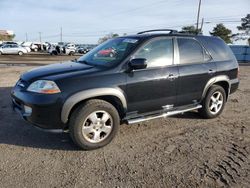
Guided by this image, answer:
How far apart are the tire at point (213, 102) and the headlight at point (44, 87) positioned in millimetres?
3137

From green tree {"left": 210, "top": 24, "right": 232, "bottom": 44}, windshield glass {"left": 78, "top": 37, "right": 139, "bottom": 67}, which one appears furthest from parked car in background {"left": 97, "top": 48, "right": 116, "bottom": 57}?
green tree {"left": 210, "top": 24, "right": 232, "bottom": 44}

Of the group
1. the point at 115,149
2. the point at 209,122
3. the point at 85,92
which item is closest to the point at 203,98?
the point at 209,122

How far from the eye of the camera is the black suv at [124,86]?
12.3ft

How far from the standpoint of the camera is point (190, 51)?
5016 millimetres

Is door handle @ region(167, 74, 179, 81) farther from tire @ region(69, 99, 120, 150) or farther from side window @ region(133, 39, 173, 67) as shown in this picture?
tire @ region(69, 99, 120, 150)

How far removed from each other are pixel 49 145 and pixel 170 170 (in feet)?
6.41

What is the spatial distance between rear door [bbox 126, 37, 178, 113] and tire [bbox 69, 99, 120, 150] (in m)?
0.41

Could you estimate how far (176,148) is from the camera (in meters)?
4.09

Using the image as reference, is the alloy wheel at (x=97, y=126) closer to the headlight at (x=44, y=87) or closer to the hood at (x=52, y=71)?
the headlight at (x=44, y=87)

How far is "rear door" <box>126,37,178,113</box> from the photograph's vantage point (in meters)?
4.23

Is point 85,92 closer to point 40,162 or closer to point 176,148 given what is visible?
point 40,162

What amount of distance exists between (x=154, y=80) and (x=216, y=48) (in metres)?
1.99

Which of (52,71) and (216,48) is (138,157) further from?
(216,48)

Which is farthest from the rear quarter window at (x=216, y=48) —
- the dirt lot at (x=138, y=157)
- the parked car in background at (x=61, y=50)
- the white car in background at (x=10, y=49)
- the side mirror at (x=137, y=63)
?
the parked car in background at (x=61, y=50)
